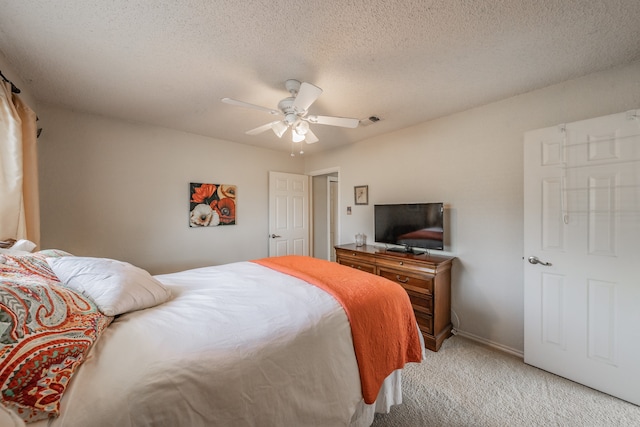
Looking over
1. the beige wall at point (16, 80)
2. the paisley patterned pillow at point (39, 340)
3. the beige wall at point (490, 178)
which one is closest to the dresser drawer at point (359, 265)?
the beige wall at point (490, 178)

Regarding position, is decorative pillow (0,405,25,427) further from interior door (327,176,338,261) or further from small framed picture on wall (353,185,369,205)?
interior door (327,176,338,261)

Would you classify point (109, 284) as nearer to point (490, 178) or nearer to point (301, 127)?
point (301, 127)

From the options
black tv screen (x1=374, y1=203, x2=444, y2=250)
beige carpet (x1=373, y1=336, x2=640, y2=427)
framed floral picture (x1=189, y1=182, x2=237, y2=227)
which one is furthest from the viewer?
framed floral picture (x1=189, y1=182, x2=237, y2=227)

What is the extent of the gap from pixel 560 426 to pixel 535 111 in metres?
2.39

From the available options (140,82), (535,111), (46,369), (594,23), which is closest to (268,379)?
(46,369)

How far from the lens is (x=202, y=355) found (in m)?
0.90

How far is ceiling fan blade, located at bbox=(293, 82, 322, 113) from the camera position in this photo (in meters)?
1.61

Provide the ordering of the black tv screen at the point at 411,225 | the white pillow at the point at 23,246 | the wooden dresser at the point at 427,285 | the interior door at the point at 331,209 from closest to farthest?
the white pillow at the point at 23,246 < the wooden dresser at the point at 427,285 < the black tv screen at the point at 411,225 < the interior door at the point at 331,209

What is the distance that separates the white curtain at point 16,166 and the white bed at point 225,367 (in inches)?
54.5

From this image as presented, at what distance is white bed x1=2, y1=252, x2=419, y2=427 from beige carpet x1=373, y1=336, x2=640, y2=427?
1.18 ft

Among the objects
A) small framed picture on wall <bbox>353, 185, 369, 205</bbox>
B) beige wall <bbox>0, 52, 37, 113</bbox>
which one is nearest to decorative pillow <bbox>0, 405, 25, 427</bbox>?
beige wall <bbox>0, 52, 37, 113</bbox>

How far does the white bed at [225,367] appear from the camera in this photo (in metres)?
0.74

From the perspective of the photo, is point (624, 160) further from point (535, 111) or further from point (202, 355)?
point (202, 355)

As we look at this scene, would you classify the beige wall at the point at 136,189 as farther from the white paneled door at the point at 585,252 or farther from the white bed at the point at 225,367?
the white paneled door at the point at 585,252
